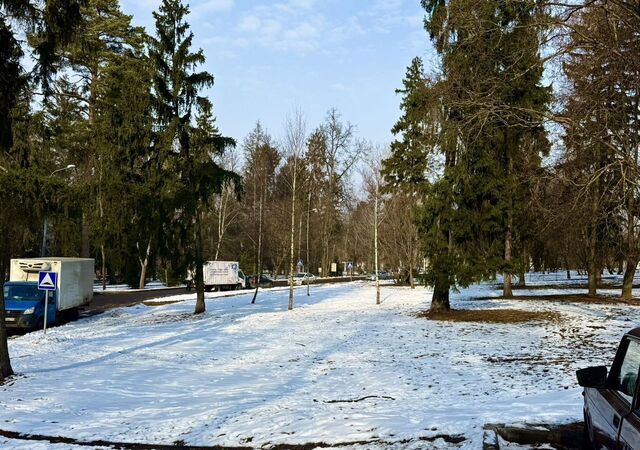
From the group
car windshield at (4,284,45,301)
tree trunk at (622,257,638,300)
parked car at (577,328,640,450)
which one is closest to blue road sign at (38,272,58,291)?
car windshield at (4,284,45,301)

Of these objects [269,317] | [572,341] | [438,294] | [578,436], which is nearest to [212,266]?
[269,317]

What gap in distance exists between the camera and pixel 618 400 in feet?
13.1

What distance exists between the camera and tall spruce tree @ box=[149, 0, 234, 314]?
22719 mm

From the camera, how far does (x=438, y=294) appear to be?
67.8 feet

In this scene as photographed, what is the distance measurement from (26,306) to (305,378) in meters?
14.3

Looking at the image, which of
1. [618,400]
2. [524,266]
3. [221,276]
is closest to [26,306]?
[524,266]

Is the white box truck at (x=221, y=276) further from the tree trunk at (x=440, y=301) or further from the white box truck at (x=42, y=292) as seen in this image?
the tree trunk at (x=440, y=301)

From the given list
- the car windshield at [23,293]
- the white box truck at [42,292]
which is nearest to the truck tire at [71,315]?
the white box truck at [42,292]

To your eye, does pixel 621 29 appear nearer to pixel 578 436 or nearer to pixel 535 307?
pixel 578 436

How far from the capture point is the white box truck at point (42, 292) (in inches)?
786

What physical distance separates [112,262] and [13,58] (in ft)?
110

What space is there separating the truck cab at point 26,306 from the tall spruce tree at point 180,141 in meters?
5.17

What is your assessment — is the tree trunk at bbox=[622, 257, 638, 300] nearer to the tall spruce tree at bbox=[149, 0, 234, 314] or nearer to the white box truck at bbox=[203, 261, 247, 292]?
the tall spruce tree at bbox=[149, 0, 234, 314]

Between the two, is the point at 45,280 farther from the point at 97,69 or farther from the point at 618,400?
the point at 97,69
